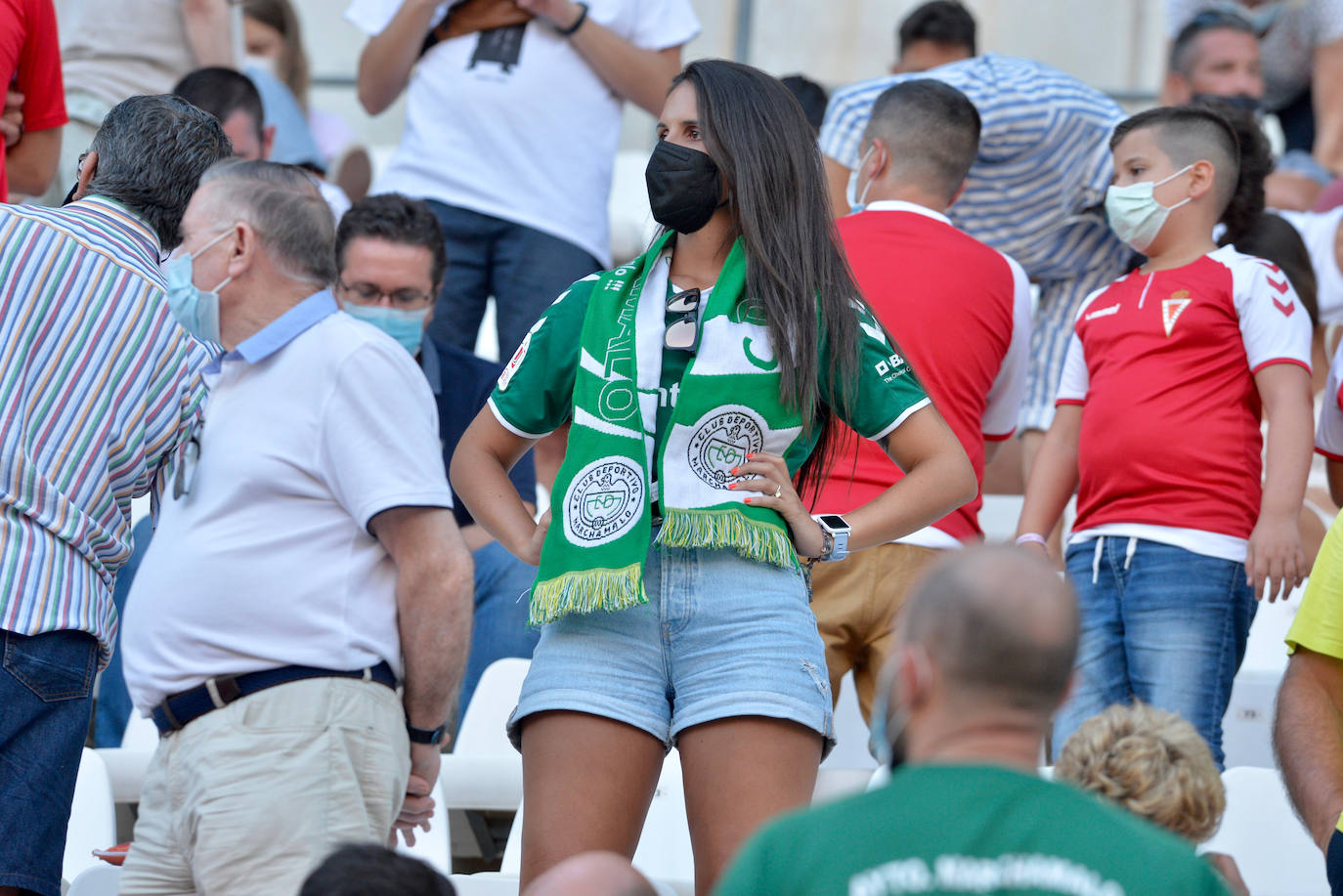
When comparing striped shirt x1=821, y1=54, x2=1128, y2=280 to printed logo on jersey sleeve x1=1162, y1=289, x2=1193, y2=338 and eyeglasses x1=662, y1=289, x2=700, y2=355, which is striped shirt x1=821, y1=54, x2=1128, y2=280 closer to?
printed logo on jersey sleeve x1=1162, y1=289, x2=1193, y2=338

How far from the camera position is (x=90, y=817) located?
11.0ft

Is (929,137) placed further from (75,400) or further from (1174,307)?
(75,400)

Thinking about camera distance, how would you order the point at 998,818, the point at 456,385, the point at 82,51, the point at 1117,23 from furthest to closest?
the point at 1117,23, the point at 82,51, the point at 456,385, the point at 998,818

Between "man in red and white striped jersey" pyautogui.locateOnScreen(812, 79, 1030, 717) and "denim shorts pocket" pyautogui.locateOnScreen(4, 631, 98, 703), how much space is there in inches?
55.7

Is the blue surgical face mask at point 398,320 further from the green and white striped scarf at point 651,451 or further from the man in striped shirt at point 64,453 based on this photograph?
the green and white striped scarf at point 651,451

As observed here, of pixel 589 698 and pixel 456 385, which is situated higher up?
pixel 589 698

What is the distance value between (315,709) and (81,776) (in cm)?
114

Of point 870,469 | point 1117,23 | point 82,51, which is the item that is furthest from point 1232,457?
point 1117,23

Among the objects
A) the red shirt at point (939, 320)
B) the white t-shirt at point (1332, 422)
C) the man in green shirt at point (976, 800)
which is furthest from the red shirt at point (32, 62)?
the white t-shirt at point (1332, 422)

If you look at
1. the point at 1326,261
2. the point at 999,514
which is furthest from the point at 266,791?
the point at 1326,261

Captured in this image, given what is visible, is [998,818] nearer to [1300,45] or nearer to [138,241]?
[138,241]

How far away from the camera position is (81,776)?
11.0 feet

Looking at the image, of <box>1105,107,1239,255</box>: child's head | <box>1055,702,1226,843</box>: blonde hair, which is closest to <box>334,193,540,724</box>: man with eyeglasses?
<box>1105,107,1239,255</box>: child's head

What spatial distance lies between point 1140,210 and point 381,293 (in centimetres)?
196
